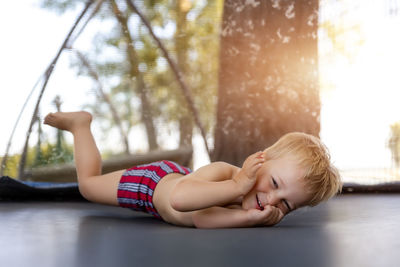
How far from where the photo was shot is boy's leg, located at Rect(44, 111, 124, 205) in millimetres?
1659

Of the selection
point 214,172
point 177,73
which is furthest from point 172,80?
point 214,172

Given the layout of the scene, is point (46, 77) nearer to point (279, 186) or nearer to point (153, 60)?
point (153, 60)

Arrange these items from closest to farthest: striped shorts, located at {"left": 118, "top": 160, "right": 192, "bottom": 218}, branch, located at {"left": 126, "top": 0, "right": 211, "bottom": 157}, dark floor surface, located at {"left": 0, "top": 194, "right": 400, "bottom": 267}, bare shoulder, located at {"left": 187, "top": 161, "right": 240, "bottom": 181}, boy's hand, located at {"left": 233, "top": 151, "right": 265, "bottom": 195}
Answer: dark floor surface, located at {"left": 0, "top": 194, "right": 400, "bottom": 267} < boy's hand, located at {"left": 233, "top": 151, "right": 265, "bottom": 195} < bare shoulder, located at {"left": 187, "top": 161, "right": 240, "bottom": 181} < striped shorts, located at {"left": 118, "top": 160, "right": 192, "bottom": 218} < branch, located at {"left": 126, "top": 0, "right": 211, "bottom": 157}

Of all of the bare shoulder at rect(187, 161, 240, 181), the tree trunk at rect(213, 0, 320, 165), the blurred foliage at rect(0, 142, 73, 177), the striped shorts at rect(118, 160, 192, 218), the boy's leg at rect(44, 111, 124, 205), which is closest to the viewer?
the bare shoulder at rect(187, 161, 240, 181)

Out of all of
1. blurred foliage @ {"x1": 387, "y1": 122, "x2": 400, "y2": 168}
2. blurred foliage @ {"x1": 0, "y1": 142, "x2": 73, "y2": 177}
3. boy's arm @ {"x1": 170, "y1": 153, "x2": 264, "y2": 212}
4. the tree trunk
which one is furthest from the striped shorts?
blurred foliage @ {"x1": 387, "y1": 122, "x2": 400, "y2": 168}

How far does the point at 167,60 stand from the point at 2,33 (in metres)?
0.93

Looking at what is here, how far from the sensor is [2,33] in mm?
2883

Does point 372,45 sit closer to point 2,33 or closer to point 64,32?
point 64,32

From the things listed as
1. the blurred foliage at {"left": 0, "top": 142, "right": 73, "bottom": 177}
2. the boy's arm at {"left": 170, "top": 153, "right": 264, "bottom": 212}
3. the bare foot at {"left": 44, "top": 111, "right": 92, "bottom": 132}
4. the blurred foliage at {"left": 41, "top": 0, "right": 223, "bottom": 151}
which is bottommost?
the blurred foliage at {"left": 0, "top": 142, "right": 73, "bottom": 177}

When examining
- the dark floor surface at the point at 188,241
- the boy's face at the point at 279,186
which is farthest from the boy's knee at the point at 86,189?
the boy's face at the point at 279,186

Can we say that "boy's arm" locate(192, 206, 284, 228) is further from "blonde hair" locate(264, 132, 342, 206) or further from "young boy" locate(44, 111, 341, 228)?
"blonde hair" locate(264, 132, 342, 206)

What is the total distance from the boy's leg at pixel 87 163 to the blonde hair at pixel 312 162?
23.4 inches

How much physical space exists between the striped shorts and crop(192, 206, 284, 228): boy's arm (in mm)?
230

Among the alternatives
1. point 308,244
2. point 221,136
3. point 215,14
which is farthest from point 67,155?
point 308,244
